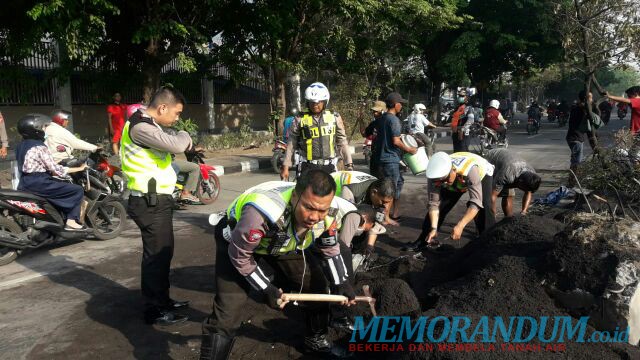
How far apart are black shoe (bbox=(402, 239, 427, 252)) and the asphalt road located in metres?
0.13

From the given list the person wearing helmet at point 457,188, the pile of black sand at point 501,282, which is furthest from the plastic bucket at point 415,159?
the pile of black sand at point 501,282

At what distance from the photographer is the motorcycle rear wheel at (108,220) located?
234 inches

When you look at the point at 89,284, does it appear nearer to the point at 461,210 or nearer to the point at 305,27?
the point at 461,210

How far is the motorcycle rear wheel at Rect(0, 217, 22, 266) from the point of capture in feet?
16.6

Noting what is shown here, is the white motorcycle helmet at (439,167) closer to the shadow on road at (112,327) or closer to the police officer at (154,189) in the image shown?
the police officer at (154,189)

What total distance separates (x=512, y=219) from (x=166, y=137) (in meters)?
3.02

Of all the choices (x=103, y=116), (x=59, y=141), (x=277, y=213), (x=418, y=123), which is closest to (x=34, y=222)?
(x=59, y=141)

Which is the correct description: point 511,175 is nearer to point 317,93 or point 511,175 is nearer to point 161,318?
point 317,93

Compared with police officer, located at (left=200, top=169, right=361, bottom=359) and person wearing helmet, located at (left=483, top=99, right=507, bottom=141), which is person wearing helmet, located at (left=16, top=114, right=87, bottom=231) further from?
person wearing helmet, located at (left=483, top=99, right=507, bottom=141)

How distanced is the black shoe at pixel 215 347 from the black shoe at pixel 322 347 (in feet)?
2.42

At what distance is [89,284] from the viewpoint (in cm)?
459

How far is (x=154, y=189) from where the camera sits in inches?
145

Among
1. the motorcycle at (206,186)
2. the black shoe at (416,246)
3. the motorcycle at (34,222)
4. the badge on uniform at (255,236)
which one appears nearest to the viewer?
the badge on uniform at (255,236)

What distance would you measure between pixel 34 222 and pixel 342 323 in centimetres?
354
